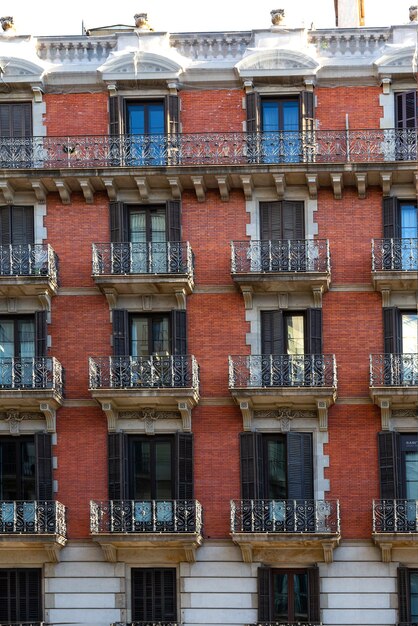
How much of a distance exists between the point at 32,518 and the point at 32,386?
11.7 feet

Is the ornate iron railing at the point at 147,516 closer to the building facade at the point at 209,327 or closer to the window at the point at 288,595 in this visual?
the building facade at the point at 209,327

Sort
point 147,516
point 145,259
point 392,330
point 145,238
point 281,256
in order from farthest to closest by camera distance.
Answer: point 145,238 < point 145,259 < point 281,256 < point 392,330 < point 147,516

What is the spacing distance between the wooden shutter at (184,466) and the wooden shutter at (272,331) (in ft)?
10.9

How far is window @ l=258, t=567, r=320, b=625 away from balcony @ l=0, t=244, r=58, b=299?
972 cm

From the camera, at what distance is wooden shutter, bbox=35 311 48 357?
46281 mm

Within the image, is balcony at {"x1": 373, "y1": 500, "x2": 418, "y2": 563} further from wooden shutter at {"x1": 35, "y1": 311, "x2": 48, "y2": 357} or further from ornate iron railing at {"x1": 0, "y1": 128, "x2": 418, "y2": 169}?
wooden shutter at {"x1": 35, "y1": 311, "x2": 48, "y2": 357}

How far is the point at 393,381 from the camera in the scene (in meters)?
45.3

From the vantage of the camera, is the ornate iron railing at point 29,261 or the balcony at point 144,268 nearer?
the balcony at point 144,268

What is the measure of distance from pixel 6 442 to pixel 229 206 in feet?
29.7

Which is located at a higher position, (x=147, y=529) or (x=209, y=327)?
(x=209, y=327)

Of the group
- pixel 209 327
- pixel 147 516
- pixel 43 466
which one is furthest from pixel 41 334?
pixel 147 516

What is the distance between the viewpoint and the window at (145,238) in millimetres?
46312

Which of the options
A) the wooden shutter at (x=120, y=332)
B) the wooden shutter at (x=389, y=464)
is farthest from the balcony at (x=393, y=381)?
the wooden shutter at (x=120, y=332)

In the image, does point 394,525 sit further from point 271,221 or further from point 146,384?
point 271,221
